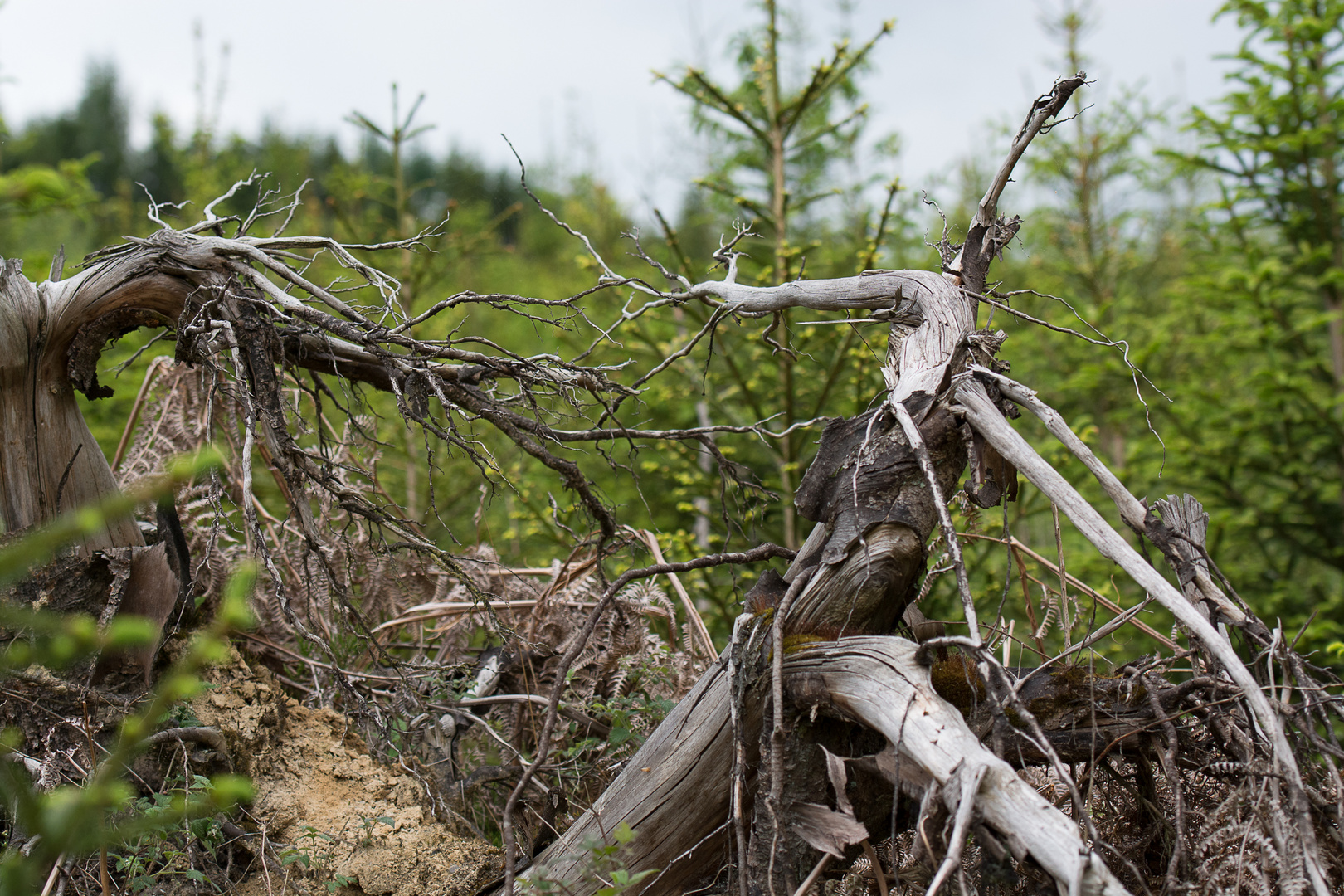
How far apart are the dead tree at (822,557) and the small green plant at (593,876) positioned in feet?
0.14

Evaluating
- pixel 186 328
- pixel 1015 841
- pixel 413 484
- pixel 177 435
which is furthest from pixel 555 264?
pixel 1015 841

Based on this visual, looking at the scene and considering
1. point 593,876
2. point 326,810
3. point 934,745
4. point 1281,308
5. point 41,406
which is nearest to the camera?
point 934,745

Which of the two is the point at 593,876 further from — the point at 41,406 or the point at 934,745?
the point at 41,406

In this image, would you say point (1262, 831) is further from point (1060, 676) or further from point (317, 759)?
point (317, 759)

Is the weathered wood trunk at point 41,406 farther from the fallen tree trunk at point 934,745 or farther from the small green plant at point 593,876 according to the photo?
the fallen tree trunk at point 934,745

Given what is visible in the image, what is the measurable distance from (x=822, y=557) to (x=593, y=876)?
1211 millimetres

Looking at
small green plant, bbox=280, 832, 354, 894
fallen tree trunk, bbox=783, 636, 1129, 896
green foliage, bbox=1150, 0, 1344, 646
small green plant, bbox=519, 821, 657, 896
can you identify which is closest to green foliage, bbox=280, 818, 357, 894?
small green plant, bbox=280, 832, 354, 894

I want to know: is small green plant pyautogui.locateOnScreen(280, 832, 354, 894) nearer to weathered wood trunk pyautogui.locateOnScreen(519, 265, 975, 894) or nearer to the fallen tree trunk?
weathered wood trunk pyautogui.locateOnScreen(519, 265, 975, 894)

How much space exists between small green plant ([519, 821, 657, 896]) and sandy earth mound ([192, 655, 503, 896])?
44 cm

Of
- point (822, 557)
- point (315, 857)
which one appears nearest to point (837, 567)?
point (822, 557)

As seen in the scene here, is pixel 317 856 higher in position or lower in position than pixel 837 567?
lower

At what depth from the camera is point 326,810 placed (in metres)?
3.07

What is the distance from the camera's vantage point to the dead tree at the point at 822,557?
6.04 ft

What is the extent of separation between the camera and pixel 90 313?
297 cm
